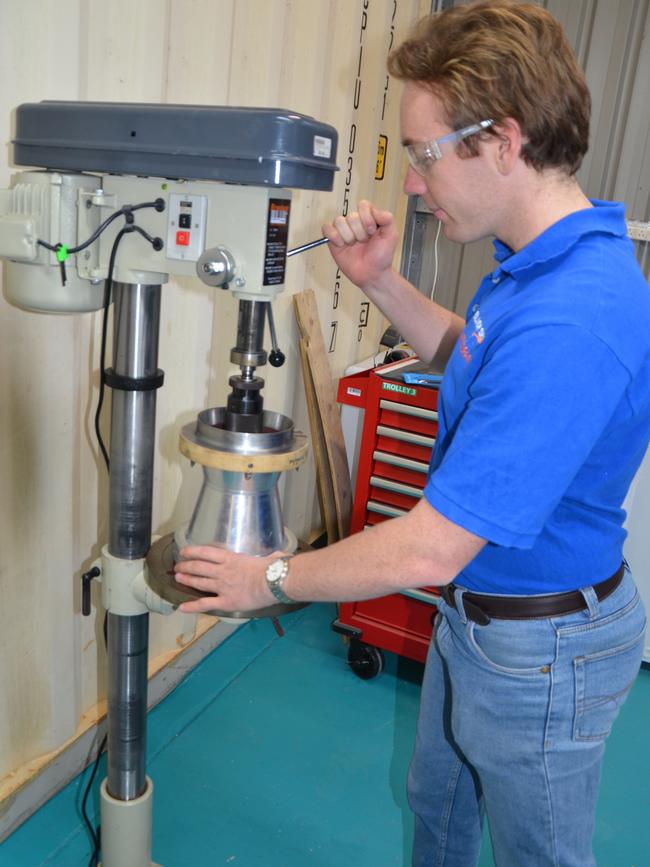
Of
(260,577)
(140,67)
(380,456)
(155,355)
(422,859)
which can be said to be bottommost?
→ (422,859)

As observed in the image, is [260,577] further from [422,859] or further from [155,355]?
[422,859]

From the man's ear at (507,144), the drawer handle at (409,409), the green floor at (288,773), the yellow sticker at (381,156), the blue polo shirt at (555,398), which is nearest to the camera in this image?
the blue polo shirt at (555,398)

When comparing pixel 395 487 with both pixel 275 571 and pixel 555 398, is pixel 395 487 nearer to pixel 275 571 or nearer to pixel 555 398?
pixel 275 571

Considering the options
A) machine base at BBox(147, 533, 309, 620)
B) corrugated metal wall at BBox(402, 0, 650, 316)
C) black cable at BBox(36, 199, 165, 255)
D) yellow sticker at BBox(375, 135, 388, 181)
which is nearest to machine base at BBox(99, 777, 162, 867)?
machine base at BBox(147, 533, 309, 620)

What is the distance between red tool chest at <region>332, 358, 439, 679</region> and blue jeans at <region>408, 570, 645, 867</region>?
1.05 metres

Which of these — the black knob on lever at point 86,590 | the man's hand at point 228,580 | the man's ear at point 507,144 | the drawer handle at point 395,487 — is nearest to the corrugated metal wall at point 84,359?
the black knob on lever at point 86,590

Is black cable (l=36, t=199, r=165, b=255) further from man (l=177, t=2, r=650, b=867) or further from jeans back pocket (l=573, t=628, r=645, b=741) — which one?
jeans back pocket (l=573, t=628, r=645, b=741)

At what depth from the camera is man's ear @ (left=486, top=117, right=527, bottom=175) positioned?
0.92 metres

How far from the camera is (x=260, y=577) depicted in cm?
96

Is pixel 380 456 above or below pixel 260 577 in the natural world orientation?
below

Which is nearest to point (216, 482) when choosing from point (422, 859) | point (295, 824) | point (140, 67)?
point (422, 859)

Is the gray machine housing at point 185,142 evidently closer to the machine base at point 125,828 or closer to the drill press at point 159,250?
the drill press at point 159,250

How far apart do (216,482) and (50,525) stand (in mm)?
708

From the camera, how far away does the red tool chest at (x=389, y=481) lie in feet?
7.07
